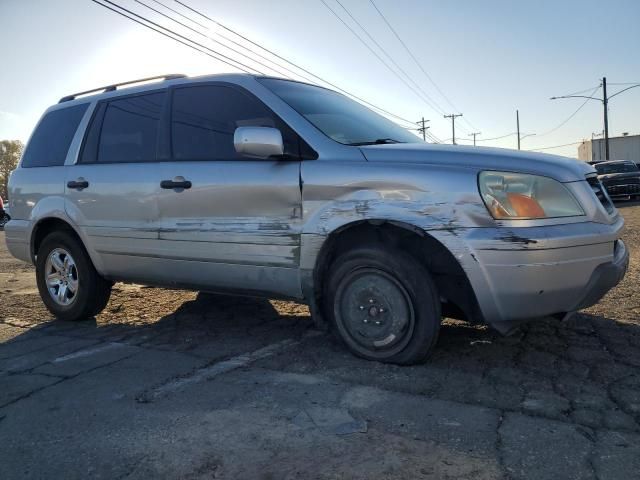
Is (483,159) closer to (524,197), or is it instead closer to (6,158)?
Answer: (524,197)

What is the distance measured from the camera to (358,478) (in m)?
2.32

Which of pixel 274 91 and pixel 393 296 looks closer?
pixel 393 296

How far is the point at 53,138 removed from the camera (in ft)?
17.9

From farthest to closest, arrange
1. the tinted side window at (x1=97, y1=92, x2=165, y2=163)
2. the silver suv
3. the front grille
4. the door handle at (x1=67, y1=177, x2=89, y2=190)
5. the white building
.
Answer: the white building, the door handle at (x1=67, y1=177, x2=89, y2=190), the tinted side window at (x1=97, y1=92, x2=165, y2=163), the front grille, the silver suv

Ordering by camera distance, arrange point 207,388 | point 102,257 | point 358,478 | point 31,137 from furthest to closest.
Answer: point 31,137 → point 102,257 → point 207,388 → point 358,478

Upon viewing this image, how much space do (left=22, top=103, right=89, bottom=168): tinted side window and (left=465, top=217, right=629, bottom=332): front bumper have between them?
12.9 ft

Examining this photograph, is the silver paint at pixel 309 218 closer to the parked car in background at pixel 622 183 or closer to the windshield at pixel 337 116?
the windshield at pixel 337 116

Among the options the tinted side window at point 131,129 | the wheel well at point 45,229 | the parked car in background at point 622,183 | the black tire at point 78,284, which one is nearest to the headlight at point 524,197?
the tinted side window at point 131,129

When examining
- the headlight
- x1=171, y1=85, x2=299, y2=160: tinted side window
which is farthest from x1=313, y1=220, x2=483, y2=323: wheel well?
x1=171, y1=85, x2=299, y2=160: tinted side window

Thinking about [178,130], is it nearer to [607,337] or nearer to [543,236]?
[543,236]

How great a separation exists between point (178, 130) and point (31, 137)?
2.14 metres

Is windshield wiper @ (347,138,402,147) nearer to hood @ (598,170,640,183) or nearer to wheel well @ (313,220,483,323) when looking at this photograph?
wheel well @ (313,220,483,323)

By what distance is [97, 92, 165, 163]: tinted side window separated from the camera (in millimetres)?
4637

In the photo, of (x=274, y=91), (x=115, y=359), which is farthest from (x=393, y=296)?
(x=115, y=359)
